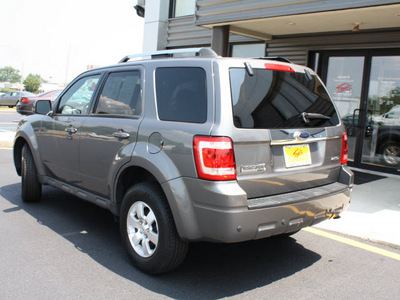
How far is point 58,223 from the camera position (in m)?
4.81

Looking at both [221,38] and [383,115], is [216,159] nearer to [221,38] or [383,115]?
[221,38]

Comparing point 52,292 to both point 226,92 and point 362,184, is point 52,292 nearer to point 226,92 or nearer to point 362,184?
point 226,92

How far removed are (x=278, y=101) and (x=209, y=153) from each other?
0.81 m

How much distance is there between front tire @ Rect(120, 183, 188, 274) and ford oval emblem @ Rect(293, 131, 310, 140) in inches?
46.8

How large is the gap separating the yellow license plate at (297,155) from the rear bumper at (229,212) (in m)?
0.26

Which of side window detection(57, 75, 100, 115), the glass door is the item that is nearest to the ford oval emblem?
side window detection(57, 75, 100, 115)

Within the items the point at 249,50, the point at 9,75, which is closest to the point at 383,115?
the point at 249,50

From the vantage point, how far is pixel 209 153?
10.0 feet

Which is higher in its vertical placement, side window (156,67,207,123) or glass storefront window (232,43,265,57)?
glass storefront window (232,43,265,57)

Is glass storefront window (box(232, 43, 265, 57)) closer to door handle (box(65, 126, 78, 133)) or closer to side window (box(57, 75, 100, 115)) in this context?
side window (box(57, 75, 100, 115))

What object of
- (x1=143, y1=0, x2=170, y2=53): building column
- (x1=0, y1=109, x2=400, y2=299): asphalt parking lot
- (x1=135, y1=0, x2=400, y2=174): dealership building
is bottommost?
(x1=0, y1=109, x2=400, y2=299): asphalt parking lot

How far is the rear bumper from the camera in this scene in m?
2.98

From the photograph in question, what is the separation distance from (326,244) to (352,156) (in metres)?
4.86

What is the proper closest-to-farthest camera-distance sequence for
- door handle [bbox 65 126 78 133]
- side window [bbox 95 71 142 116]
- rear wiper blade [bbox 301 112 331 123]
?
rear wiper blade [bbox 301 112 331 123] < side window [bbox 95 71 142 116] < door handle [bbox 65 126 78 133]
